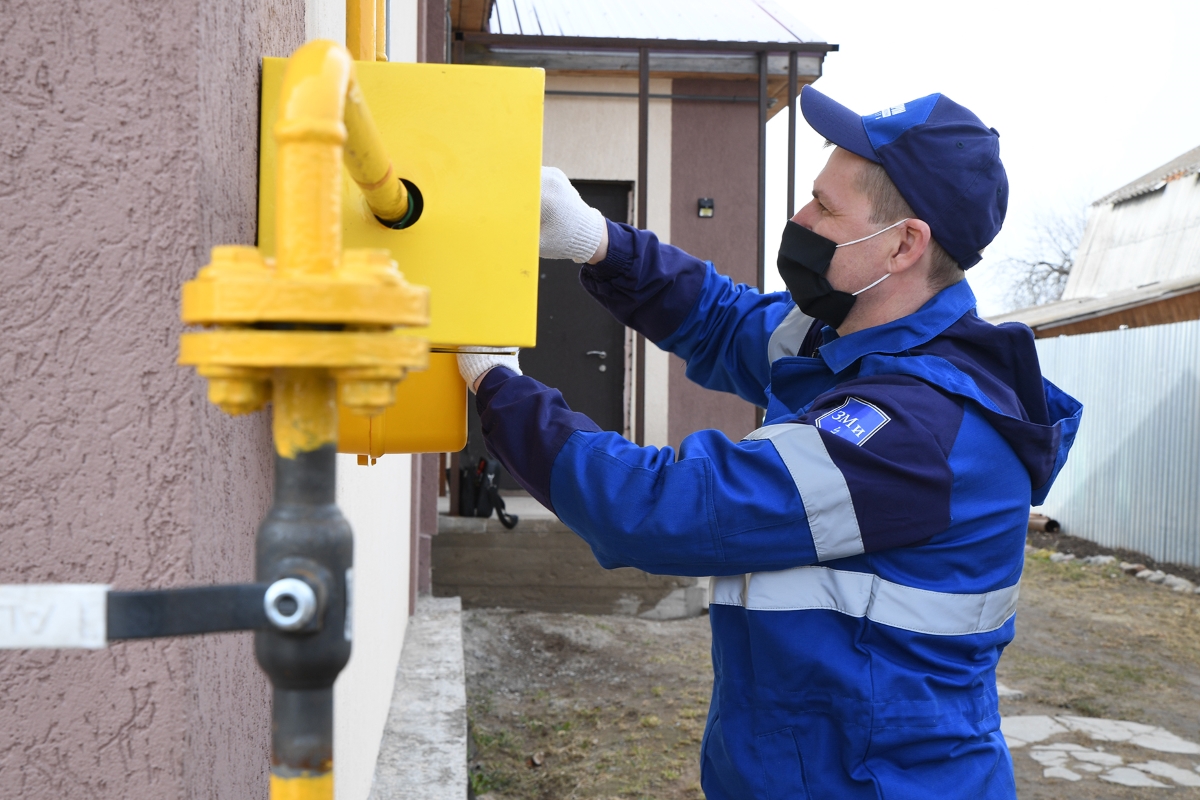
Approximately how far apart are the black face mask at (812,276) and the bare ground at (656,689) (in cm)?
269

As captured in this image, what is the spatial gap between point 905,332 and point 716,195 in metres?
5.95

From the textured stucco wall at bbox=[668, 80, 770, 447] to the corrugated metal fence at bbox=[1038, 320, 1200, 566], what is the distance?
14.3ft

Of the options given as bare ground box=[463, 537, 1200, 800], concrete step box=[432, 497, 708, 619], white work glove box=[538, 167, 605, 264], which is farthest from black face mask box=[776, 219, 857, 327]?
concrete step box=[432, 497, 708, 619]

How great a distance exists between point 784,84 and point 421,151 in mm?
6722

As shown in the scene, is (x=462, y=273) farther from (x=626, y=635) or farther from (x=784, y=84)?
(x=784, y=84)

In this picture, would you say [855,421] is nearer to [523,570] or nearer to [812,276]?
[812,276]

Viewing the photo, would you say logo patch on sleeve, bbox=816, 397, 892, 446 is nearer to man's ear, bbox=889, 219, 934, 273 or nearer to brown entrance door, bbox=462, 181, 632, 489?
man's ear, bbox=889, 219, 934, 273

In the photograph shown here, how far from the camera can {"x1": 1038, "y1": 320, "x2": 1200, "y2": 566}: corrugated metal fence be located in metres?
8.81

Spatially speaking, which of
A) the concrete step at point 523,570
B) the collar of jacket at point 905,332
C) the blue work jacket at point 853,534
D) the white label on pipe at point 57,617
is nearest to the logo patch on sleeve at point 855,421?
the blue work jacket at point 853,534

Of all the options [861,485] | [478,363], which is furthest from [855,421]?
[478,363]

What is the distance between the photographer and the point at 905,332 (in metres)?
1.61

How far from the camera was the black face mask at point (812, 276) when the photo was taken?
5.75 feet

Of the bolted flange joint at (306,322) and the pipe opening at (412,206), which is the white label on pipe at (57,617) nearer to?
the bolted flange joint at (306,322)

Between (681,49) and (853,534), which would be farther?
(681,49)
